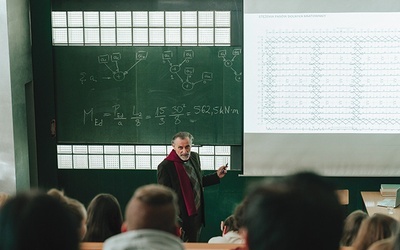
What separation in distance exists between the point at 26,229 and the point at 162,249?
30cm

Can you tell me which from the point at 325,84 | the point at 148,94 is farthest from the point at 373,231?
the point at 148,94

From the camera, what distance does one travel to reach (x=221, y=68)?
6930mm

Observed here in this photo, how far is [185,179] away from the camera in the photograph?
5.89 metres

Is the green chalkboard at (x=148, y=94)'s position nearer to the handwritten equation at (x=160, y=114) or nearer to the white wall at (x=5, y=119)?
the handwritten equation at (x=160, y=114)

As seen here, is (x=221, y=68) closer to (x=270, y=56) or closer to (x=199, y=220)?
(x=270, y=56)

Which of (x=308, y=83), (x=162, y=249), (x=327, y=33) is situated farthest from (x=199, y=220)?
(x=162, y=249)

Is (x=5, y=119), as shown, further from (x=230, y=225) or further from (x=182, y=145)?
(x=230, y=225)

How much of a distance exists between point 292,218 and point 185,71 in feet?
19.0

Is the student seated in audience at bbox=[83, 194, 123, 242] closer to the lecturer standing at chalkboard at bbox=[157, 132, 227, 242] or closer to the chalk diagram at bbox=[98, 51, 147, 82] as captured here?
the lecturer standing at chalkboard at bbox=[157, 132, 227, 242]

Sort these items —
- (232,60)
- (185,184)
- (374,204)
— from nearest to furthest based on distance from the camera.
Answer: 1. (185,184)
2. (374,204)
3. (232,60)

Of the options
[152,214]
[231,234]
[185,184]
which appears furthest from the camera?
[185,184]

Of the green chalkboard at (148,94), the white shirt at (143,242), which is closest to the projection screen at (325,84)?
the green chalkboard at (148,94)

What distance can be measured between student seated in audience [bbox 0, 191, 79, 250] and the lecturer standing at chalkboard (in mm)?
4588

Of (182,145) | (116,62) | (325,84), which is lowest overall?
(182,145)
